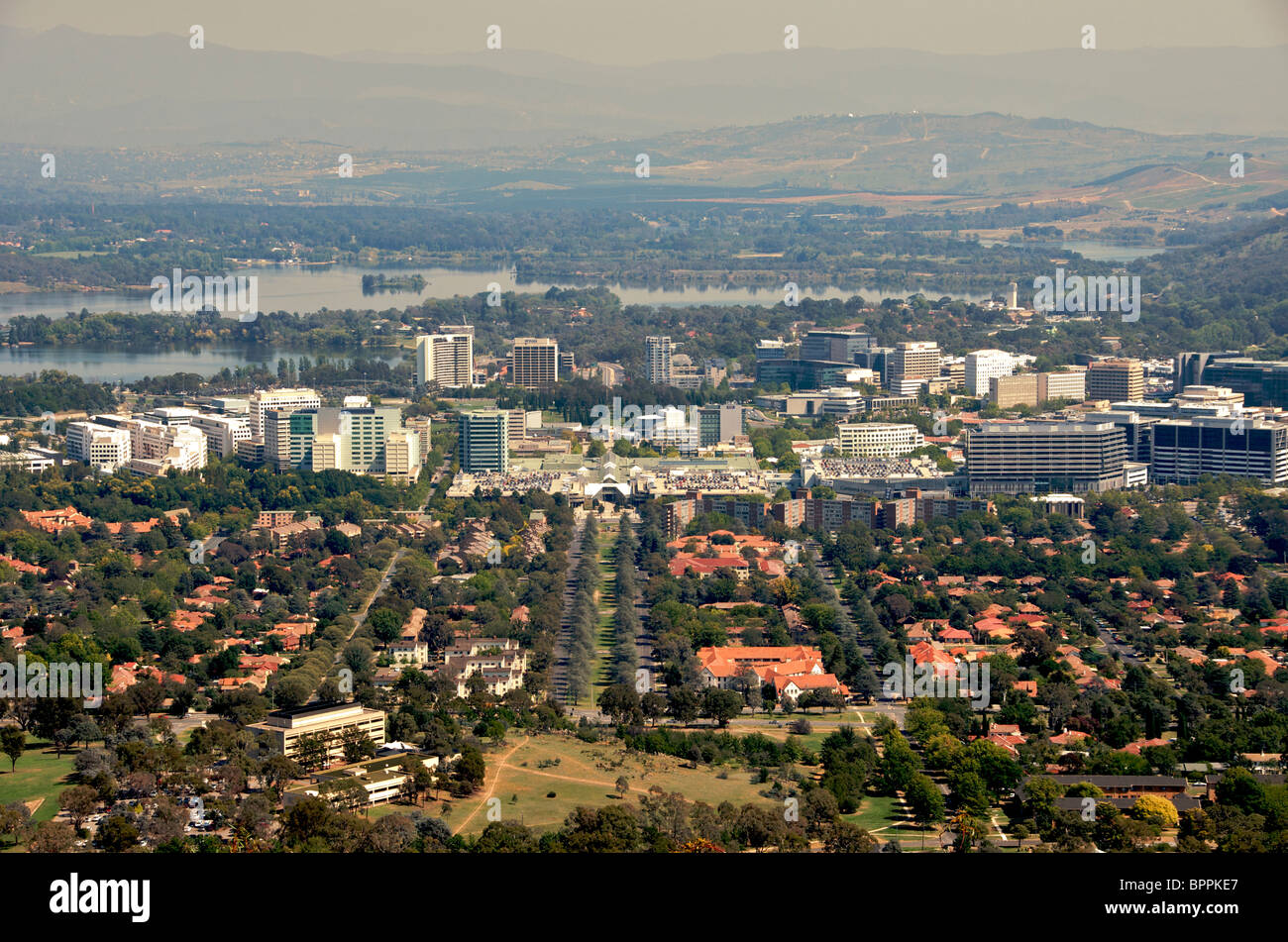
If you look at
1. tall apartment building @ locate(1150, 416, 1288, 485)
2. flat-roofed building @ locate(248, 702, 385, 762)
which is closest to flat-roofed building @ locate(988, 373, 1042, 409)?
tall apartment building @ locate(1150, 416, 1288, 485)

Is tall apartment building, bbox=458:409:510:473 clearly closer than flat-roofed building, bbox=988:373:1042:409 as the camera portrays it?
Yes

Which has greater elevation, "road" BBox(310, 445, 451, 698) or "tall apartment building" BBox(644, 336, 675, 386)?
"tall apartment building" BBox(644, 336, 675, 386)

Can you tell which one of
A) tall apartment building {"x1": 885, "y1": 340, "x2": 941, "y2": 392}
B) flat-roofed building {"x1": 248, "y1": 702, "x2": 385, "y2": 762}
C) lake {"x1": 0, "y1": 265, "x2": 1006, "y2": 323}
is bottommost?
flat-roofed building {"x1": 248, "y1": 702, "x2": 385, "y2": 762}

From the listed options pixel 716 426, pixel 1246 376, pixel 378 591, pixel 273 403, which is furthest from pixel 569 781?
pixel 1246 376

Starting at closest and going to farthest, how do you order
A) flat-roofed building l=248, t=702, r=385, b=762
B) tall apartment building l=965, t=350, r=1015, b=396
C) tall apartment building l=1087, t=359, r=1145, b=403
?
flat-roofed building l=248, t=702, r=385, b=762
tall apartment building l=1087, t=359, r=1145, b=403
tall apartment building l=965, t=350, r=1015, b=396

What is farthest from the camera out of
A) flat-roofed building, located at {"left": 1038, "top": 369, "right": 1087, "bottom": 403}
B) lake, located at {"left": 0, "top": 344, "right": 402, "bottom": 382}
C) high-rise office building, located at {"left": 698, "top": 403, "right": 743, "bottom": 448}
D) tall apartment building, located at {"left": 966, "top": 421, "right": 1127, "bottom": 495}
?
lake, located at {"left": 0, "top": 344, "right": 402, "bottom": 382}

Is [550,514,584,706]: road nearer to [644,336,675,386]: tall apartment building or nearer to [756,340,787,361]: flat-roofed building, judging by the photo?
[644,336,675,386]: tall apartment building
